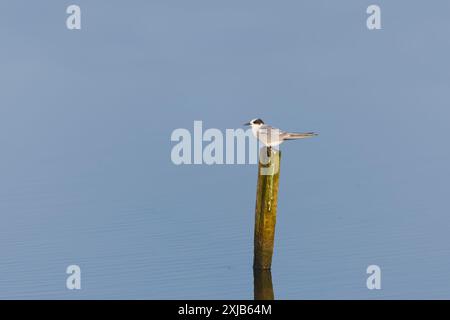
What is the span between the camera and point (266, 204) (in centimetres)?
2058

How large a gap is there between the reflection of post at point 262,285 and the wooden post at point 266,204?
0.11 meters

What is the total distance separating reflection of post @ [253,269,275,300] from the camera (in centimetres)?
2027

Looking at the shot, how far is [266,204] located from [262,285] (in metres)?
1.16

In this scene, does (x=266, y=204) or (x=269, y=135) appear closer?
(x=266, y=204)

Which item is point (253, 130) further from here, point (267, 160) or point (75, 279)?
point (75, 279)

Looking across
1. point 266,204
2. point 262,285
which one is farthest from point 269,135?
point 262,285

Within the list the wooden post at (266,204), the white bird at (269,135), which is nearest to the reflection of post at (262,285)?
the wooden post at (266,204)

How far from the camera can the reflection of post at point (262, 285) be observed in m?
20.3

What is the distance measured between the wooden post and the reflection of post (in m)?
0.11

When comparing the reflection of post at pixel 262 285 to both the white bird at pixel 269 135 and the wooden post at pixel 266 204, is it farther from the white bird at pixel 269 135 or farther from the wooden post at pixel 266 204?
the white bird at pixel 269 135

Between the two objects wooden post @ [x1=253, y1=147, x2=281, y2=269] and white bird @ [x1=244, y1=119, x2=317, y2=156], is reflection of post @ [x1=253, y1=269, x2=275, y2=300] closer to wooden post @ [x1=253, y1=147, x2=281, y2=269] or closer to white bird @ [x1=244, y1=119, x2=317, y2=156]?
wooden post @ [x1=253, y1=147, x2=281, y2=269]

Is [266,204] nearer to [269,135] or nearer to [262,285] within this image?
[269,135]
